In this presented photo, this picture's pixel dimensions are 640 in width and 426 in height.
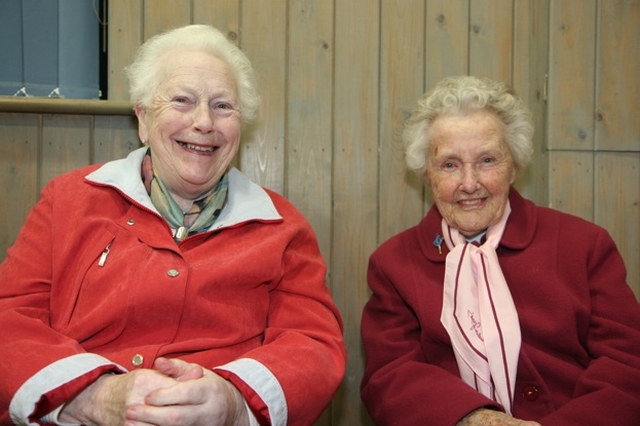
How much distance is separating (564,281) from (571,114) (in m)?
0.71

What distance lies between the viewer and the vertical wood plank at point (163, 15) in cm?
191

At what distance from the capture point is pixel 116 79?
1890 millimetres

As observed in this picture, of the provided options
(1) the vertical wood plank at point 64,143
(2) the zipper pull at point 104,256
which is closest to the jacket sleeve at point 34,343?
(2) the zipper pull at point 104,256

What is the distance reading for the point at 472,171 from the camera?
1680 millimetres

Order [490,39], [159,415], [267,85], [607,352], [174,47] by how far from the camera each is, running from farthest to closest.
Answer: [490,39], [267,85], [174,47], [607,352], [159,415]

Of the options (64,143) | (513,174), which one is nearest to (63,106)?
(64,143)

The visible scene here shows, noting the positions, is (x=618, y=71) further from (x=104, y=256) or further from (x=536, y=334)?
(x=104, y=256)

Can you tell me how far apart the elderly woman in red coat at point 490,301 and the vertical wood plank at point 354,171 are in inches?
9.9

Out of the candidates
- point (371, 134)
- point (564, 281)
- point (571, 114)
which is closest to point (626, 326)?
point (564, 281)

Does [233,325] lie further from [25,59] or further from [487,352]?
[25,59]

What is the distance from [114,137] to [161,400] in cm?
99

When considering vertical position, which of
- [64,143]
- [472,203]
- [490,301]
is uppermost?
[64,143]

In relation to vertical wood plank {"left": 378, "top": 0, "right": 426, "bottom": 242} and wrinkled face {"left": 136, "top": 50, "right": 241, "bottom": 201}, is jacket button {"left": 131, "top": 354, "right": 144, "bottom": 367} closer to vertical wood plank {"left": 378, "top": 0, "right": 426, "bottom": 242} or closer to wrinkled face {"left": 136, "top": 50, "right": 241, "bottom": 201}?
wrinkled face {"left": 136, "top": 50, "right": 241, "bottom": 201}

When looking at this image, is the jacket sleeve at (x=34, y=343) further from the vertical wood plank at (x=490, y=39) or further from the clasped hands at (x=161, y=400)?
the vertical wood plank at (x=490, y=39)
